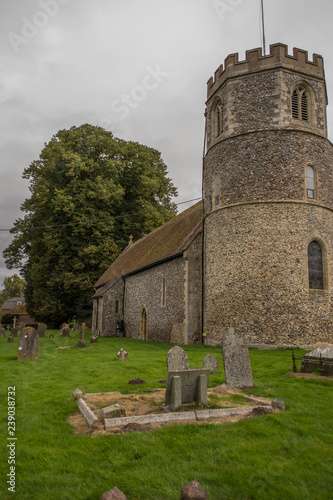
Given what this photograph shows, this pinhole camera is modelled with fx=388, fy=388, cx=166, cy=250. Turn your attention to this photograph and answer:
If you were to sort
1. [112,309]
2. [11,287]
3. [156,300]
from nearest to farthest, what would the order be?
[156,300] < [112,309] < [11,287]

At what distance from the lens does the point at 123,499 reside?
3.13 metres

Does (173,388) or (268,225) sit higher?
(268,225)

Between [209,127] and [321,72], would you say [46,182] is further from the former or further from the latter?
[321,72]

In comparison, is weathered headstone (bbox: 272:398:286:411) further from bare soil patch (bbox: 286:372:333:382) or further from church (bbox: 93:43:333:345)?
church (bbox: 93:43:333:345)

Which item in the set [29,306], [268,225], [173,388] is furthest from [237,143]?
[29,306]

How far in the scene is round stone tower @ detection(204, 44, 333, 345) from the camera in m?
13.9

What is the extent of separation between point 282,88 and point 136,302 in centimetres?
1424

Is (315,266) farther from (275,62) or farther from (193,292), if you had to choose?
(275,62)

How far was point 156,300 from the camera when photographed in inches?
802

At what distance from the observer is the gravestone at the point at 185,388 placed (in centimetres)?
582

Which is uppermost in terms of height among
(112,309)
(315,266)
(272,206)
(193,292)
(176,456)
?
(272,206)

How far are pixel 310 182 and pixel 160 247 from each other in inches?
374

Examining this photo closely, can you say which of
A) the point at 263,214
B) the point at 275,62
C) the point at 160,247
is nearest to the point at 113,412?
the point at 263,214

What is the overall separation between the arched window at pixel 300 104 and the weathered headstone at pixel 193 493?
15.0 metres
